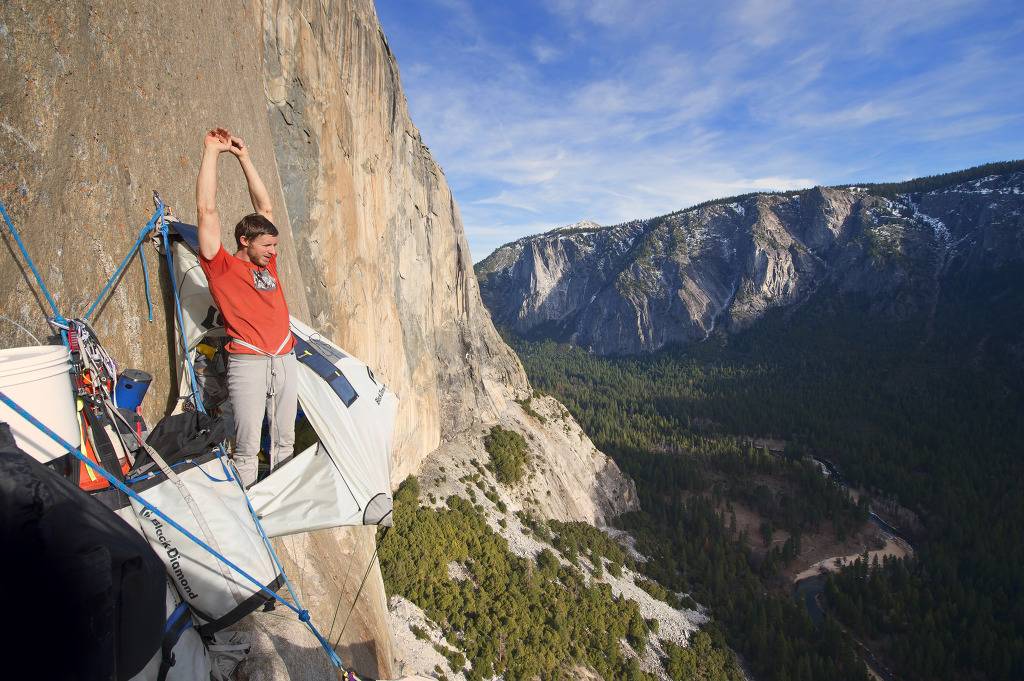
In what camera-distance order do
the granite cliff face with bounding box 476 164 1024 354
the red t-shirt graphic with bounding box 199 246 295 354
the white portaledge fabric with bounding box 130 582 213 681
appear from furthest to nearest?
the granite cliff face with bounding box 476 164 1024 354 < the red t-shirt graphic with bounding box 199 246 295 354 < the white portaledge fabric with bounding box 130 582 213 681

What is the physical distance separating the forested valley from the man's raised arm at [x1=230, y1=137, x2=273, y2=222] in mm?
51493

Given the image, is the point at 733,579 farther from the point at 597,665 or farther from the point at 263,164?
the point at 263,164

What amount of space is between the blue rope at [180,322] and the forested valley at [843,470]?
50.7 metres

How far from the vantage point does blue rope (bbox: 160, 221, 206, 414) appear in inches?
209

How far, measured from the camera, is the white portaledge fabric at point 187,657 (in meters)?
3.18

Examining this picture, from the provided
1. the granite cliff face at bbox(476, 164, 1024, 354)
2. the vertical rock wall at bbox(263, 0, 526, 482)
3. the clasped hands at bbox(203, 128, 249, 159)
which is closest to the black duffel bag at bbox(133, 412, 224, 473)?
the clasped hands at bbox(203, 128, 249, 159)

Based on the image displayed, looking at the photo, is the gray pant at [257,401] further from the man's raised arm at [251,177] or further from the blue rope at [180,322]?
the man's raised arm at [251,177]

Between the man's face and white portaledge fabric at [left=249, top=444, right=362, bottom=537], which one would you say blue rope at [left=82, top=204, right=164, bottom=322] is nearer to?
the man's face

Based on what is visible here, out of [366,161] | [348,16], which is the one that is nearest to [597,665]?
[366,161]

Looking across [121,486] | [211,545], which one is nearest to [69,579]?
[121,486]

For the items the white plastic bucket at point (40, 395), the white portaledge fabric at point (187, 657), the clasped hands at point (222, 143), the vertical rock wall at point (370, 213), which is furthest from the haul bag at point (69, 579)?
the vertical rock wall at point (370, 213)

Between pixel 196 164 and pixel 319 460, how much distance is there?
424 centimetres

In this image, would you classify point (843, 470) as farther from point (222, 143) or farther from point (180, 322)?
point (222, 143)

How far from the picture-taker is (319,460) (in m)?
5.50
